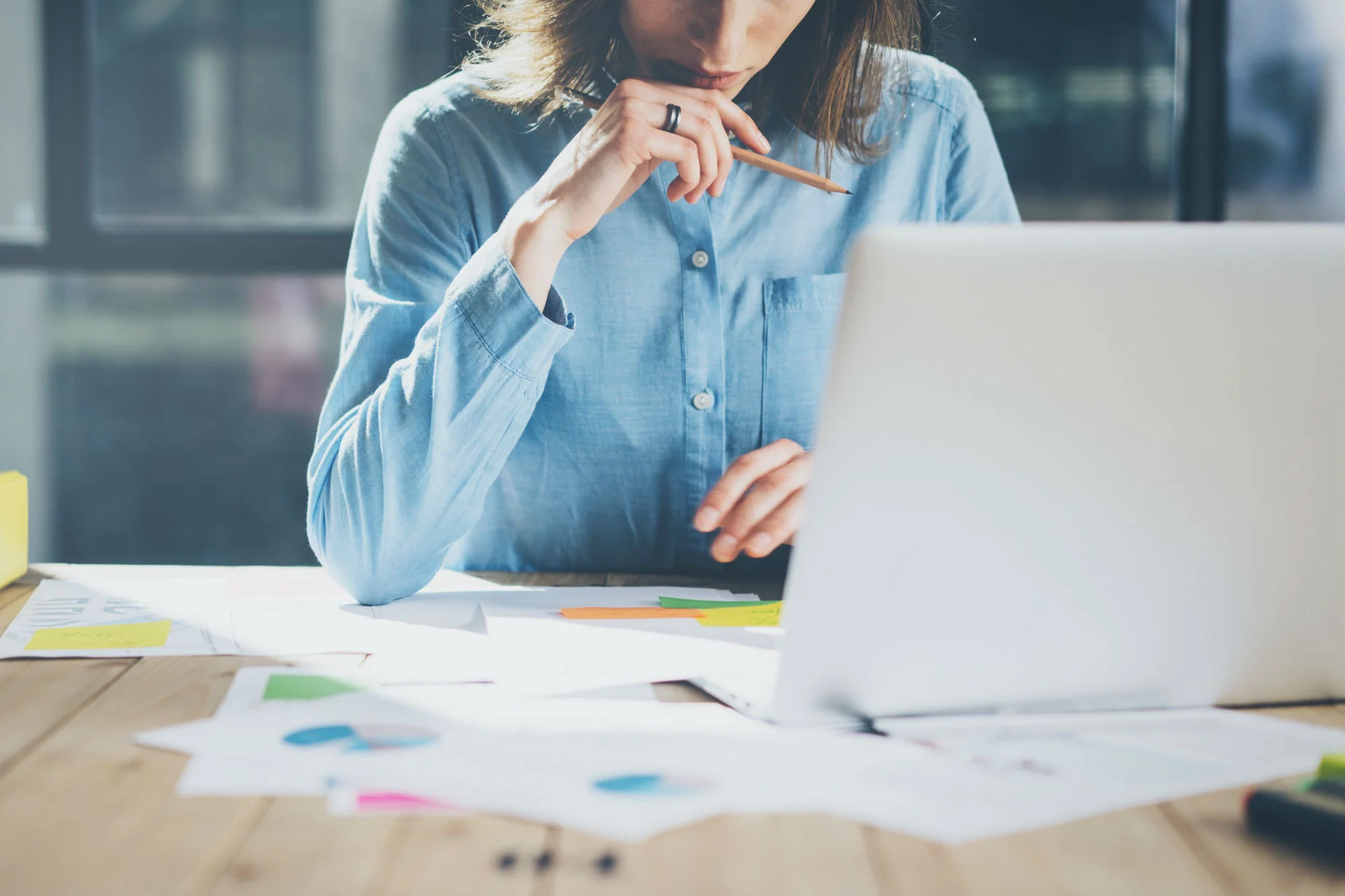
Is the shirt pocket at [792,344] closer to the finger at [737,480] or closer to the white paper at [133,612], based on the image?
the finger at [737,480]

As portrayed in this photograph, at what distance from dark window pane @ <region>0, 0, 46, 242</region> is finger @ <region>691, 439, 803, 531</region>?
110 inches

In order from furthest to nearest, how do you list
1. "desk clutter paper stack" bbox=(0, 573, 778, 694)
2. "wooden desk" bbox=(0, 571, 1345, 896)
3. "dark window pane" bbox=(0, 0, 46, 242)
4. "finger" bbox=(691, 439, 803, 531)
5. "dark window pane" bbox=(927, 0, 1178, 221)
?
"dark window pane" bbox=(0, 0, 46, 242) < "dark window pane" bbox=(927, 0, 1178, 221) < "finger" bbox=(691, 439, 803, 531) < "desk clutter paper stack" bbox=(0, 573, 778, 694) < "wooden desk" bbox=(0, 571, 1345, 896)

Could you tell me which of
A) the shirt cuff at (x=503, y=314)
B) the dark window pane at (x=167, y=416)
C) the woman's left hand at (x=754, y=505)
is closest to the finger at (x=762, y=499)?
the woman's left hand at (x=754, y=505)

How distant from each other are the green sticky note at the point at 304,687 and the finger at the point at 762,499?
1.34ft

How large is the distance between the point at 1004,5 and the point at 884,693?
273cm

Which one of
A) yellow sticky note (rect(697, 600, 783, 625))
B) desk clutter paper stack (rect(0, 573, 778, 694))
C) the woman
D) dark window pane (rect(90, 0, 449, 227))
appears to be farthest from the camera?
dark window pane (rect(90, 0, 449, 227))

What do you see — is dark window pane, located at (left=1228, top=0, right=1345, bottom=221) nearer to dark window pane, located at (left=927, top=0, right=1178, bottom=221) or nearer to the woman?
dark window pane, located at (left=927, top=0, right=1178, bottom=221)

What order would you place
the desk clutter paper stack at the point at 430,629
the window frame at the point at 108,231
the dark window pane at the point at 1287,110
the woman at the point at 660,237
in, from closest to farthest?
the desk clutter paper stack at the point at 430,629
the woman at the point at 660,237
the dark window pane at the point at 1287,110
the window frame at the point at 108,231

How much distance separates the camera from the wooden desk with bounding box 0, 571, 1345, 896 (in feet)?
1.51

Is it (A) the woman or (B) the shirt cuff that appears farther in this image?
(A) the woman

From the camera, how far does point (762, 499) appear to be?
1.03 m

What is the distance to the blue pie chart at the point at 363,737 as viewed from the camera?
595mm

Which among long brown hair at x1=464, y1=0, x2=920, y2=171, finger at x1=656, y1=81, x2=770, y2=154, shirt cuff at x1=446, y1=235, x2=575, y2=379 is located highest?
long brown hair at x1=464, y1=0, x2=920, y2=171

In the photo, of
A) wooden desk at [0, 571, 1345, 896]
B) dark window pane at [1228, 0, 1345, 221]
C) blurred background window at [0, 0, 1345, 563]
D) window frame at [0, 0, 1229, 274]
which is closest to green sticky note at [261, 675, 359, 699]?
wooden desk at [0, 571, 1345, 896]
